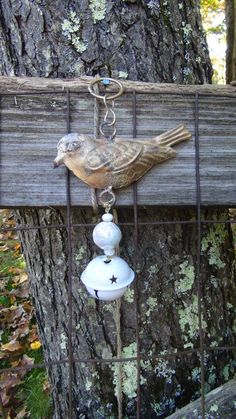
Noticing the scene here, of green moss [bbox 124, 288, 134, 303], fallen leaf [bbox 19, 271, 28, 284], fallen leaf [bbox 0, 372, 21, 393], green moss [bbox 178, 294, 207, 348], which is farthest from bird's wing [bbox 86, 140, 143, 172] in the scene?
fallen leaf [bbox 19, 271, 28, 284]

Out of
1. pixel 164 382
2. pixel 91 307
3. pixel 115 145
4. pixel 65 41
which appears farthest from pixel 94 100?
pixel 164 382

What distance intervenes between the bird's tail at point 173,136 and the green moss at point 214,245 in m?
0.45

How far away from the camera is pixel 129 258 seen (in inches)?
60.6

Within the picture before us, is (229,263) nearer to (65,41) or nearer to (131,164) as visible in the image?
(131,164)

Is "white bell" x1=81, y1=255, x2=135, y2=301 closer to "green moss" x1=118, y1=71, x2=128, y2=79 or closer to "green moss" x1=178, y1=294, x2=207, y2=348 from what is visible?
"green moss" x1=178, y1=294, x2=207, y2=348

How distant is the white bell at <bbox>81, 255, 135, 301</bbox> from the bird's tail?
0.37m

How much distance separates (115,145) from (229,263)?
739 mm

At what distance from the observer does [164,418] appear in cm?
159

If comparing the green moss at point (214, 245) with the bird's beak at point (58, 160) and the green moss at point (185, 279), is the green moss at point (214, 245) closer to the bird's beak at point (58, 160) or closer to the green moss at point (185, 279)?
the green moss at point (185, 279)

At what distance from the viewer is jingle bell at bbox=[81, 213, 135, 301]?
1227 millimetres

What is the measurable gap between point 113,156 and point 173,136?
0.20 metres

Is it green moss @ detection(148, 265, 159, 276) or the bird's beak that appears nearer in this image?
the bird's beak

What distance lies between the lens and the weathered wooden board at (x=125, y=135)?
1.31m

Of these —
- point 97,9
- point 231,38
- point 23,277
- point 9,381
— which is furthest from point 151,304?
point 231,38
